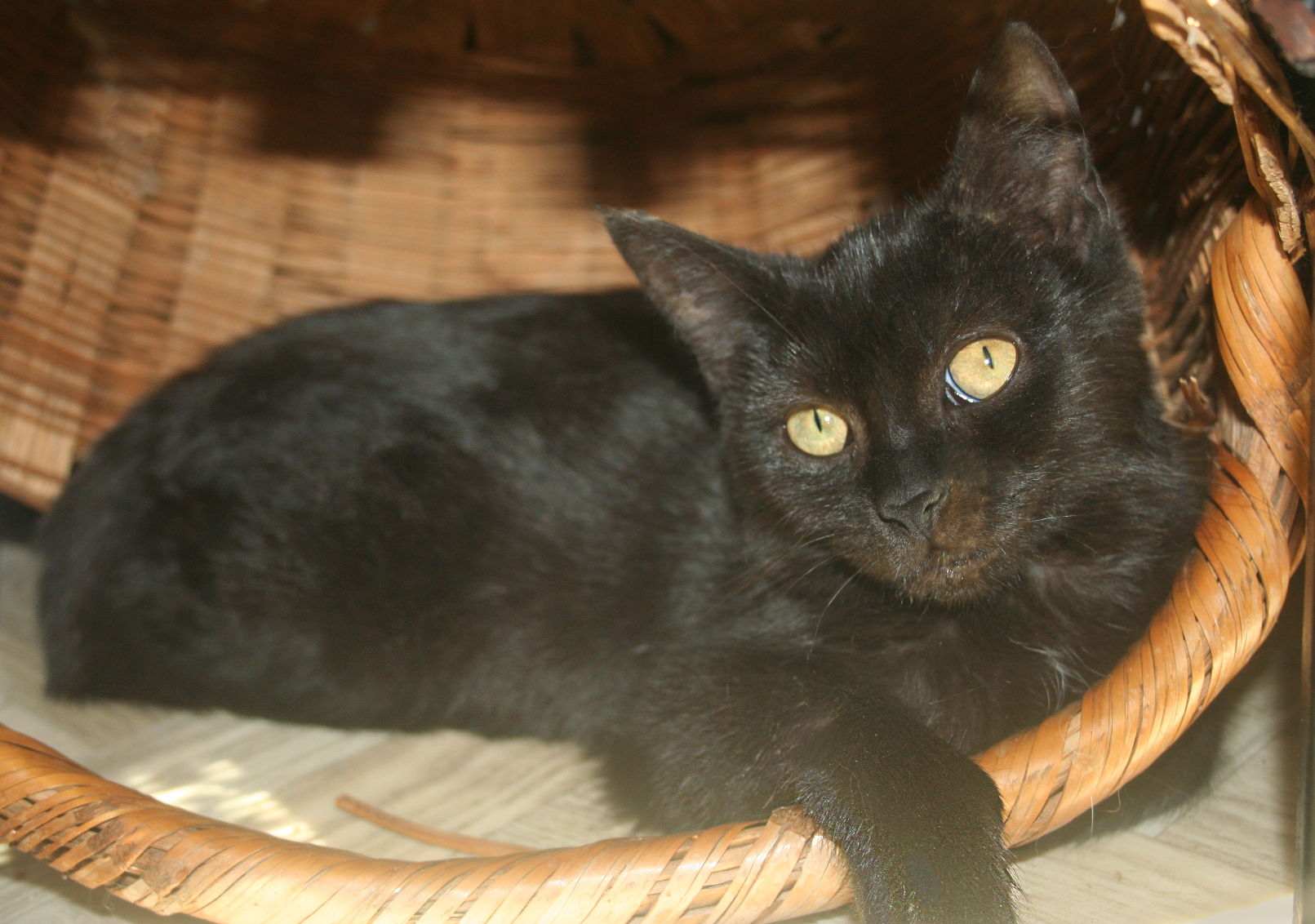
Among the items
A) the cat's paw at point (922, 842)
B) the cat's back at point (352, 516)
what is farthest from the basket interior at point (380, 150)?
the cat's paw at point (922, 842)

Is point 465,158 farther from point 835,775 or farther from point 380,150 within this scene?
point 835,775

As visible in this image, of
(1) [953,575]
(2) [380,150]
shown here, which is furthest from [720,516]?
(2) [380,150]

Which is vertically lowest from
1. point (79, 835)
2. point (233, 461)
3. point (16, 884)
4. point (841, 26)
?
point (16, 884)

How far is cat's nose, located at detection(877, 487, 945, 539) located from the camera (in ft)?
4.17

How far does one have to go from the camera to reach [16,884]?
1567 mm

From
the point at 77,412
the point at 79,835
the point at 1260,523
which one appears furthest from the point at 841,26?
the point at 79,835

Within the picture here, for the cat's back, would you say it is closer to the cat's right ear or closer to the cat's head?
the cat's right ear

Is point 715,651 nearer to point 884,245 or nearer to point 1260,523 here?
point 884,245

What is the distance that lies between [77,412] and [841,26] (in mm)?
2257

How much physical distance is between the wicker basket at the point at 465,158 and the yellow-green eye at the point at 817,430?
0.51 m

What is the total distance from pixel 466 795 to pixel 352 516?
0.62 m

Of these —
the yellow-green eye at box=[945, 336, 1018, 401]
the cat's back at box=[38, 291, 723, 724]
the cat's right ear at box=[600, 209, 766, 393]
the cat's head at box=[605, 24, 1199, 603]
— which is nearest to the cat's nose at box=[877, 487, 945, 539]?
the cat's head at box=[605, 24, 1199, 603]

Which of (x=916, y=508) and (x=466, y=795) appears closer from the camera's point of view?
(x=916, y=508)

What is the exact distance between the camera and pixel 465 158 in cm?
286
